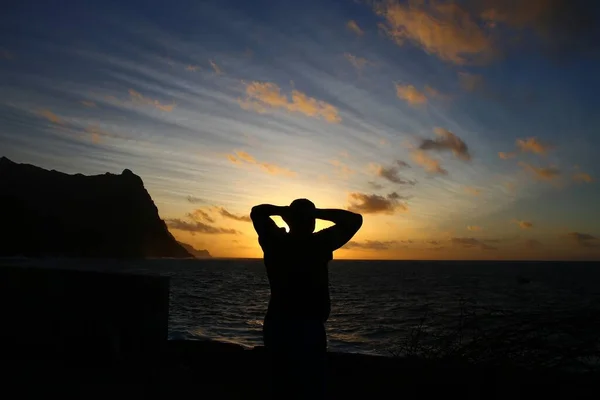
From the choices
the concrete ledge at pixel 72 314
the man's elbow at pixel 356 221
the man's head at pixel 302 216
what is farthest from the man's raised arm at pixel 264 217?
the concrete ledge at pixel 72 314

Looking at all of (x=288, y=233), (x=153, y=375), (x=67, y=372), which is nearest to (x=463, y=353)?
(x=153, y=375)

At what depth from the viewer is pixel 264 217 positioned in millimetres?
3334

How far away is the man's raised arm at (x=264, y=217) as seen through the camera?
3.25 metres

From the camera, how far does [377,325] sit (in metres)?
20.3

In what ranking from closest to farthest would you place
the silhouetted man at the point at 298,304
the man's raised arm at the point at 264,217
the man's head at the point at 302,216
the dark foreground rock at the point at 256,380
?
the silhouetted man at the point at 298,304 < the man's head at the point at 302,216 < the man's raised arm at the point at 264,217 < the dark foreground rock at the point at 256,380

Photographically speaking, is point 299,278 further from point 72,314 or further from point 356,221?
point 72,314

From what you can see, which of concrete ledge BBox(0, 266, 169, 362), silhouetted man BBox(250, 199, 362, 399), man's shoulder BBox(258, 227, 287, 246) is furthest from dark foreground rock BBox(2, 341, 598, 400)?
man's shoulder BBox(258, 227, 287, 246)

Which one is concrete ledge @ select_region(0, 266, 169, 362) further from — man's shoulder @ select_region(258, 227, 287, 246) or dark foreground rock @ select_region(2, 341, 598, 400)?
man's shoulder @ select_region(258, 227, 287, 246)

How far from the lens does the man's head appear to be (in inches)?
123

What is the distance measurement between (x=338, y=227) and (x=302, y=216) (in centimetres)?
30

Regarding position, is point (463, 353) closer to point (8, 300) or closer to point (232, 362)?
point (232, 362)

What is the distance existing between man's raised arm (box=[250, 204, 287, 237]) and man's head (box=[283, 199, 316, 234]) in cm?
14

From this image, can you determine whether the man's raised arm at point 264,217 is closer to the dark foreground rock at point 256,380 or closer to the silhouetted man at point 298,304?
the silhouetted man at point 298,304

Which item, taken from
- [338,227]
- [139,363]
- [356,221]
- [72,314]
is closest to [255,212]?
[338,227]
